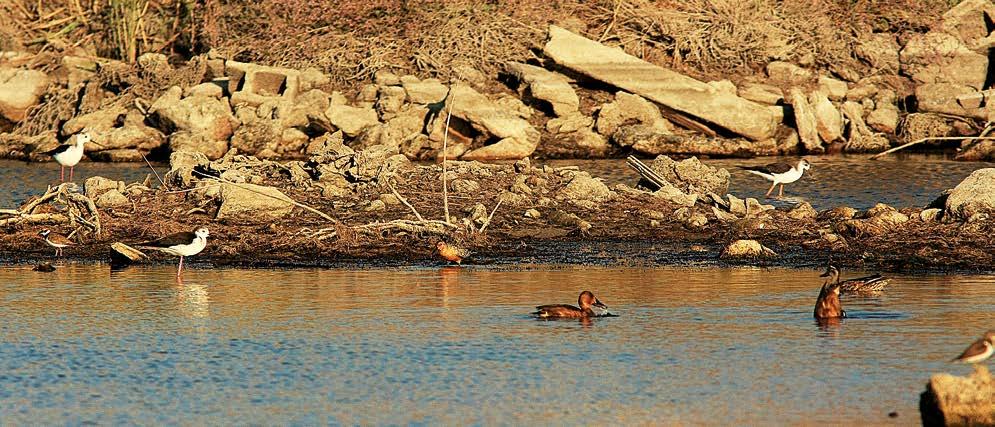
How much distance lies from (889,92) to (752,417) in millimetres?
27185

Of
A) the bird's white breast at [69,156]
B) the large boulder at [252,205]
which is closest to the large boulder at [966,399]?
the large boulder at [252,205]

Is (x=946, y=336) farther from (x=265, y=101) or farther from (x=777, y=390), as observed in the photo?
(x=265, y=101)

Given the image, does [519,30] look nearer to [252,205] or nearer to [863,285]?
[252,205]

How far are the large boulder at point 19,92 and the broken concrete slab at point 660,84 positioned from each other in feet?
41.8

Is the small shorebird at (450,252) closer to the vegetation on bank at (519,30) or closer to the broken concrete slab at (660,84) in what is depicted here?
the broken concrete slab at (660,84)

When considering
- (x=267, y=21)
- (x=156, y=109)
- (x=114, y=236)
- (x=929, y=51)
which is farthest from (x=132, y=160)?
(x=929, y=51)

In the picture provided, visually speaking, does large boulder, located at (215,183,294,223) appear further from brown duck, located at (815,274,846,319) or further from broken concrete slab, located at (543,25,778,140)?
broken concrete slab, located at (543,25,778,140)

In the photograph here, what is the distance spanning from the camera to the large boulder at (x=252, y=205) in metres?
18.8

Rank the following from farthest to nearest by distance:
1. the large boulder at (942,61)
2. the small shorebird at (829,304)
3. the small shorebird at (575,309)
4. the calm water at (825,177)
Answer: the large boulder at (942,61) < the calm water at (825,177) < the small shorebird at (575,309) < the small shorebird at (829,304)

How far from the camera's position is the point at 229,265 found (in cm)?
1675

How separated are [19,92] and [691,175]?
20835 mm

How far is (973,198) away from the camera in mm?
17656

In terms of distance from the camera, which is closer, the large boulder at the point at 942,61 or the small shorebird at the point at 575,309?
the small shorebird at the point at 575,309

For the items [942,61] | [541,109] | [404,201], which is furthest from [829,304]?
[942,61]
